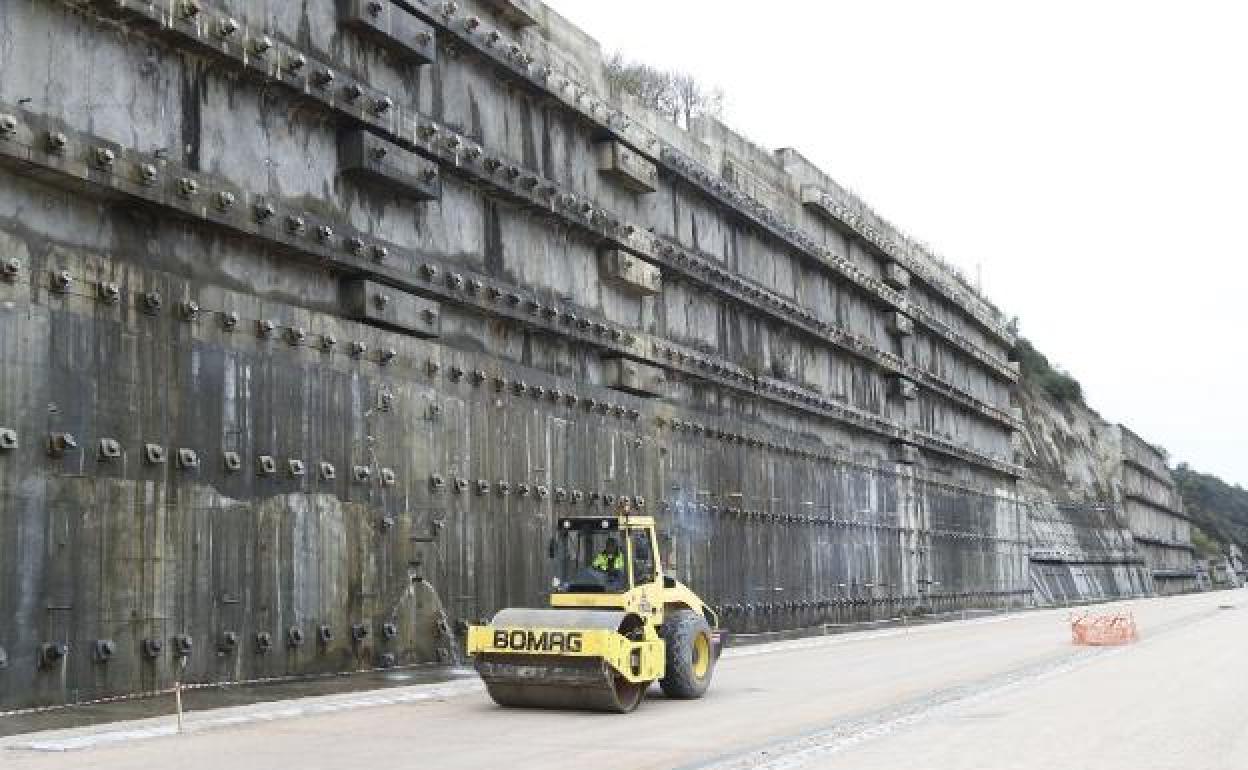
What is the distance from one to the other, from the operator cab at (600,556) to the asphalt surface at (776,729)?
5.08 feet

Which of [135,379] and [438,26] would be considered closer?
[135,379]

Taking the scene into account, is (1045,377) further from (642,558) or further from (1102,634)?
(642,558)

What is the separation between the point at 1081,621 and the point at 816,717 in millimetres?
15889

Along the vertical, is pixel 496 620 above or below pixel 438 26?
below

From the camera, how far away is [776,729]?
Answer: 491 inches

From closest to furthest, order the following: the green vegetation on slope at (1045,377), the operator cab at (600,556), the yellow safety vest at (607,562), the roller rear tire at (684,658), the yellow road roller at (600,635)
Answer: the yellow road roller at (600,635) → the operator cab at (600,556) → the yellow safety vest at (607,562) → the roller rear tire at (684,658) → the green vegetation on slope at (1045,377)

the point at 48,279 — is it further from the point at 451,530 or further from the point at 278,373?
the point at 451,530

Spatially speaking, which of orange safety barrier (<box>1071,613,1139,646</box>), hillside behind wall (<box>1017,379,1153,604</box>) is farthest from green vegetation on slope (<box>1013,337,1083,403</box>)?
orange safety barrier (<box>1071,613,1139,646</box>)

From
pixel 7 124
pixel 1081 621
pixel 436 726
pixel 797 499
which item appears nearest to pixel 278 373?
pixel 7 124

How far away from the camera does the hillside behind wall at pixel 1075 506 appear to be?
6706 cm

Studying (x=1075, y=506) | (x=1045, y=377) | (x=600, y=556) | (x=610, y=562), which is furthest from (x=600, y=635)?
(x=1045, y=377)

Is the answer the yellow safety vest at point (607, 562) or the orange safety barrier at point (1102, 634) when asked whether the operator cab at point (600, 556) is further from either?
the orange safety barrier at point (1102, 634)

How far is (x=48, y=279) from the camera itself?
535 inches

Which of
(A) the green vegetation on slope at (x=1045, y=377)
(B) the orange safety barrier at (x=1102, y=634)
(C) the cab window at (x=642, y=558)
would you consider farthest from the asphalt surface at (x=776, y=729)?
(A) the green vegetation on slope at (x=1045, y=377)
